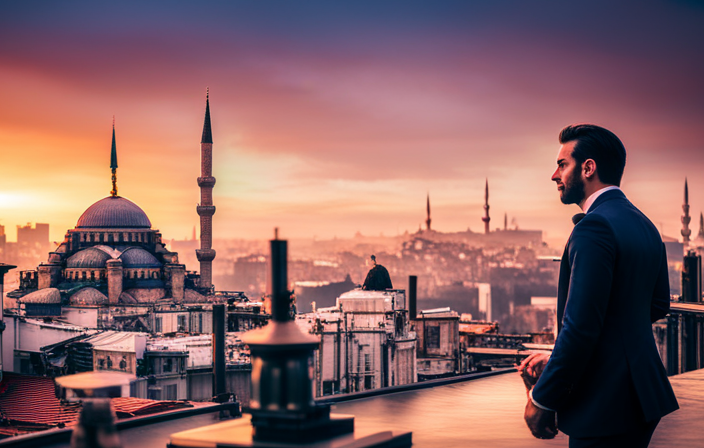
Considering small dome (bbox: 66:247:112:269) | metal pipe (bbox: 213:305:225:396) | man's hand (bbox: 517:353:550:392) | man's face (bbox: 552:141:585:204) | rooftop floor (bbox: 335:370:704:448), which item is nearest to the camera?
man's face (bbox: 552:141:585:204)

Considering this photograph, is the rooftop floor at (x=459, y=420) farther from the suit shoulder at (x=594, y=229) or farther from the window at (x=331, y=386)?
the window at (x=331, y=386)

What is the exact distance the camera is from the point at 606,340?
9.76 ft

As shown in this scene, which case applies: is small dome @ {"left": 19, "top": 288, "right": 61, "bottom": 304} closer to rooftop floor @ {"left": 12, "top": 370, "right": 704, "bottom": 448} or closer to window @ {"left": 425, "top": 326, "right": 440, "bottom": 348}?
window @ {"left": 425, "top": 326, "right": 440, "bottom": 348}

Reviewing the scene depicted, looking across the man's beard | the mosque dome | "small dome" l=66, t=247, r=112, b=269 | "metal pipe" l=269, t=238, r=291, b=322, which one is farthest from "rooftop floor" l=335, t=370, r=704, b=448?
the mosque dome

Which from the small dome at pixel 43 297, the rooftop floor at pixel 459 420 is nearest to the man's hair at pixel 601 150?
the rooftop floor at pixel 459 420

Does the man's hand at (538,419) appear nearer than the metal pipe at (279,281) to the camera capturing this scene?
Yes

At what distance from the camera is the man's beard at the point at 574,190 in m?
3.24

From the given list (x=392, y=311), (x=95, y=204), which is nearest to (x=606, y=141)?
(x=392, y=311)

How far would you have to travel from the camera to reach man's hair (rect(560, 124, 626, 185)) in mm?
3176

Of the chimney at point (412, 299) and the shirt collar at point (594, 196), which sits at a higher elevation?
the shirt collar at point (594, 196)

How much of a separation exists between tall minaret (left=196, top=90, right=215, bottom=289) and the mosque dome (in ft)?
19.6

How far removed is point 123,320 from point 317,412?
39.4 m

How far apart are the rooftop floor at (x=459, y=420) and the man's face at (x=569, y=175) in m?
1.53

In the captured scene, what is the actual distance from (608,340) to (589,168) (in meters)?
0.67
